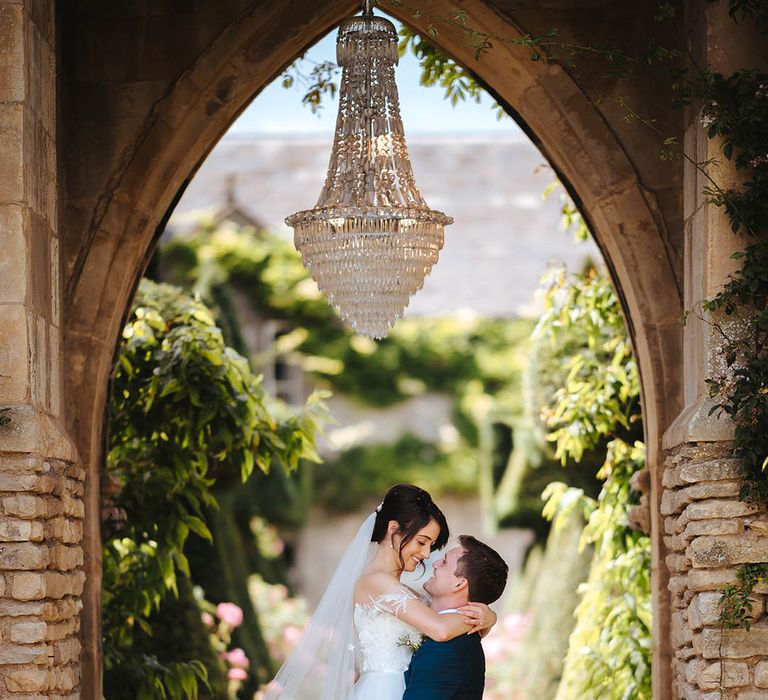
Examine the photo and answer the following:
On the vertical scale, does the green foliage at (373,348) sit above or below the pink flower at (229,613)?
above

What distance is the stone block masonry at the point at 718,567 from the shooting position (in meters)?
4.37

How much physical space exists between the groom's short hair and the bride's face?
142 millimetres

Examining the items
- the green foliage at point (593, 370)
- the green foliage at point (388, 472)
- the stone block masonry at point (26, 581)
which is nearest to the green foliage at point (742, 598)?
the green foliage at point (593, 370)

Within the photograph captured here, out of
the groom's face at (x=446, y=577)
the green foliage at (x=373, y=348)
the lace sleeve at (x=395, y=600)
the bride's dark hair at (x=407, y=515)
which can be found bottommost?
the lace sleeve at (x=395, y=600)

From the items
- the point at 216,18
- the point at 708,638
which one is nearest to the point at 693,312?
the point at 708,638

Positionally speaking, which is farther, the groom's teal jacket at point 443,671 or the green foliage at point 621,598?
the green foliage at point 621,598

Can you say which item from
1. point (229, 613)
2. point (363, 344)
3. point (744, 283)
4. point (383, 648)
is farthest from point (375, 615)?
point (363, 344)

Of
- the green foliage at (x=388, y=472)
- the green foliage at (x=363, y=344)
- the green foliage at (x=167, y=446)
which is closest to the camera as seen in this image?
the green foliage at (x=167, y=446)

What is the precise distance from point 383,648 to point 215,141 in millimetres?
2221

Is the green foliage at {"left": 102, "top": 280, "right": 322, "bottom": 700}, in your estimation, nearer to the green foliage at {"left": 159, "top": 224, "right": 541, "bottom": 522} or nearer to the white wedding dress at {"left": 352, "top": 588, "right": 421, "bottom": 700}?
the white wedding dress at {"left": 352, "top": 588, "right": 421, "bottom": 700}

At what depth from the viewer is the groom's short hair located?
179 inches

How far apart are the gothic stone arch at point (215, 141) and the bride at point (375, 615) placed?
3.11ft

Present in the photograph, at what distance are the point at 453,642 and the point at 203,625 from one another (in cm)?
300

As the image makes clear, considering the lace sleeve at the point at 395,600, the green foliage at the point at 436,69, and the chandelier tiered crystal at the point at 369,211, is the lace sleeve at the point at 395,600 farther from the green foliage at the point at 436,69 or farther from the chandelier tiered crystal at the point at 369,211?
the green foliage at the point at 436,69
